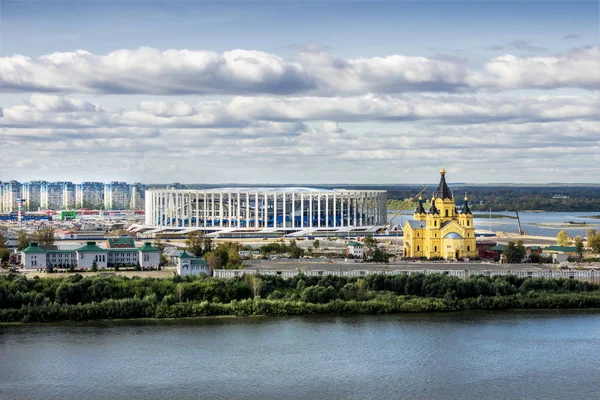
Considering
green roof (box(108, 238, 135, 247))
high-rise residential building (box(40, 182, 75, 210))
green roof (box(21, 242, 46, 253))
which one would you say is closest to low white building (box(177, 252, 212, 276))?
green roof (box(21, 242, 46, 253))

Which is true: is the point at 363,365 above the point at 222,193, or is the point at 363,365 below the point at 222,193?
below

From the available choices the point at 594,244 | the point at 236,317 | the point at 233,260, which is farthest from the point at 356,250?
the point at 236,317

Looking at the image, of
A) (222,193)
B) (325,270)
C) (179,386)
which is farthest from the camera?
(222,193)

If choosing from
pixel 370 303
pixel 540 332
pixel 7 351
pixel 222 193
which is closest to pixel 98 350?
A: pixel 7 351

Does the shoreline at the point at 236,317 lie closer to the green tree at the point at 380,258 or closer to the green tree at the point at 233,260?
the green tree at the point at 233,260

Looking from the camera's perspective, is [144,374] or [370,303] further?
[370,303]

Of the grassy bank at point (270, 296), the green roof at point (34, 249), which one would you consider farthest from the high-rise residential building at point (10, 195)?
the grassy bank at point (270, 296)

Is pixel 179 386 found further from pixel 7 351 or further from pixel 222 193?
pixel 222 193

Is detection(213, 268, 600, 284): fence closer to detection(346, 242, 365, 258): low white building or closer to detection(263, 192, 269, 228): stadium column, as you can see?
detection(346, 242, 365, 258): low white building
